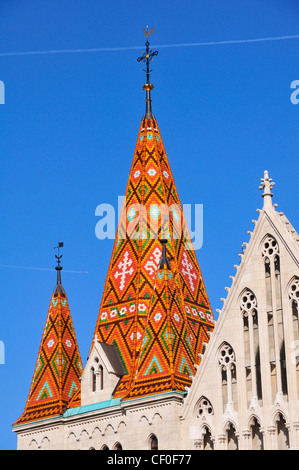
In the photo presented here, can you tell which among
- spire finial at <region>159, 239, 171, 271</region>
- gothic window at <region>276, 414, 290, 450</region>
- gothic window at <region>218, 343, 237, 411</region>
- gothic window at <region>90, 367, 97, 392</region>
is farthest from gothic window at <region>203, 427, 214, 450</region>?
spire finial at <region>159, 239, 171, 271</region>

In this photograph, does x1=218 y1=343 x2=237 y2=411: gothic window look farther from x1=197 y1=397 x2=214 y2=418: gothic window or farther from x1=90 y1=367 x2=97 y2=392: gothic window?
x1=90 y1=367 x2=97 y2=392: gothic window

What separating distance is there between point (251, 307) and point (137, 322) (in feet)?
15.1

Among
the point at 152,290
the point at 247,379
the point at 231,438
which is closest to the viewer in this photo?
the point at 231,438

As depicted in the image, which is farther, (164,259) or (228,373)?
(164,259)

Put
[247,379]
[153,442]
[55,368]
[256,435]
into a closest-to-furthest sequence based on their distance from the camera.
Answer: [256,435], [247,379], [153,442], [55,368]

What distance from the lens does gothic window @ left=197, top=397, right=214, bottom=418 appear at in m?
36.1

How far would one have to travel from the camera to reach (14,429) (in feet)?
132

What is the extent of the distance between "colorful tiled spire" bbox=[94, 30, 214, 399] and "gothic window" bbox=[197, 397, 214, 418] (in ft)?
2.85

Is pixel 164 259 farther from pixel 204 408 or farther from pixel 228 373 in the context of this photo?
pixel 204 408

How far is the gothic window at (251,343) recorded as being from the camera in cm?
3547

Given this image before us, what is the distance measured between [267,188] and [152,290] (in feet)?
17.6

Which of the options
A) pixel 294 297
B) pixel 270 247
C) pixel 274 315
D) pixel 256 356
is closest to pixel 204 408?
pixel 256 356

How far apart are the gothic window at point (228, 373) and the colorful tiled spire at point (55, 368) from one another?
5.60 meters

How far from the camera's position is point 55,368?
133 feet
